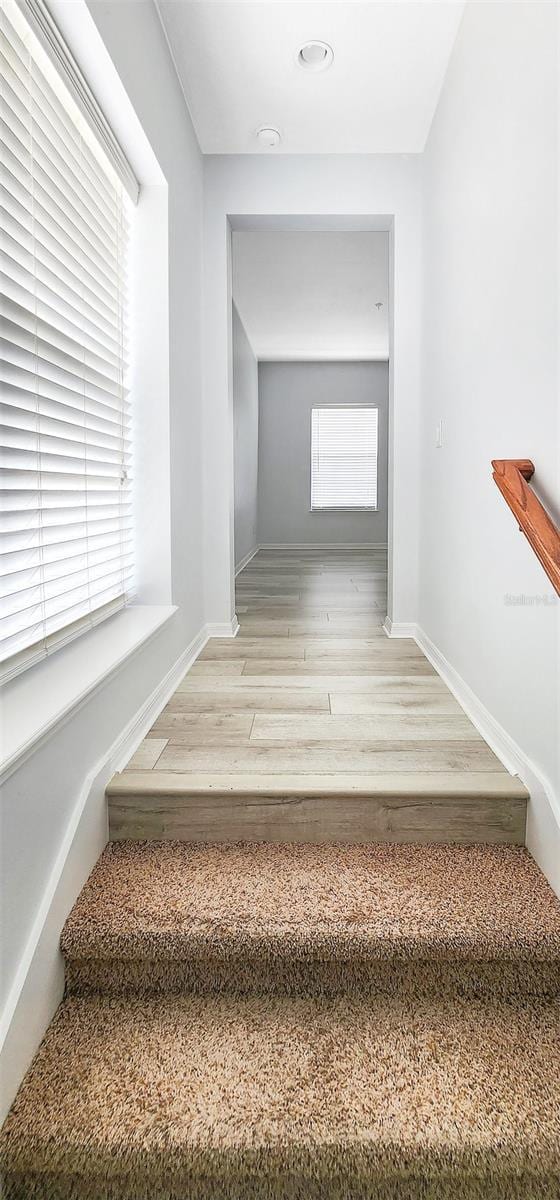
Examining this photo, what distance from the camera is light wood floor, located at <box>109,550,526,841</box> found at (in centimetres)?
159

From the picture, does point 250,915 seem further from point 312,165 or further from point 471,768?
point 312,165

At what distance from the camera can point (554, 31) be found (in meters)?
1.40

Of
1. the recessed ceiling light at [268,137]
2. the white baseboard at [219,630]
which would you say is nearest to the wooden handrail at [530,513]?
the white baseboard at [219,630]

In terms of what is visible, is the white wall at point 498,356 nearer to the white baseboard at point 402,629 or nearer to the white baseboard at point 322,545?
the white baseboard at point 402,629

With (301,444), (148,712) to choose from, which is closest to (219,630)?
(148,712)

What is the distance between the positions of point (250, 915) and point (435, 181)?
9.63 feet

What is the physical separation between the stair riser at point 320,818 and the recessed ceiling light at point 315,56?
2.66 m

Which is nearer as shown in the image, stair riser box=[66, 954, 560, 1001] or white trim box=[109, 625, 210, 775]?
stair riser box=[66, 954, 560, 1001]

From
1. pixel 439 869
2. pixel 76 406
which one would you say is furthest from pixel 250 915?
pixel 76 406

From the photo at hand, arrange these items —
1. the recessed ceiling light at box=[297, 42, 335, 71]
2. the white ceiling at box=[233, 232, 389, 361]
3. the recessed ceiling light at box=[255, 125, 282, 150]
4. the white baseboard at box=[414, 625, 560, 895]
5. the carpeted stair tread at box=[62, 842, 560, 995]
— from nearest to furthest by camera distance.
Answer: the carpeted stair tread at box=[62, 842, 560, 995], the white baseboard at box=[414, 625, 560, 895], the recessed ceiling light at box=[297, 42, 335, 71], the recessed ceiling light at box=[255, 125, 282, 150], the white ceiling at box=[233, 232, 389, 361]

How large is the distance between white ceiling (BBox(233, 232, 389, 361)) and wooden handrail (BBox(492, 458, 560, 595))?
142 inches

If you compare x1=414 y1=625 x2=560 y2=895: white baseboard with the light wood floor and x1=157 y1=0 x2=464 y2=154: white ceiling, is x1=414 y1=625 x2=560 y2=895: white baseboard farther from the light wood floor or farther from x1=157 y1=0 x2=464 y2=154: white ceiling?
x1=157 y1=0 x2=464 y2=154: white ceiling

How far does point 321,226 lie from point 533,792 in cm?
293

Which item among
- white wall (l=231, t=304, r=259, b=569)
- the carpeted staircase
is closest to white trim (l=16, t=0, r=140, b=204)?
the carpeted staircase
